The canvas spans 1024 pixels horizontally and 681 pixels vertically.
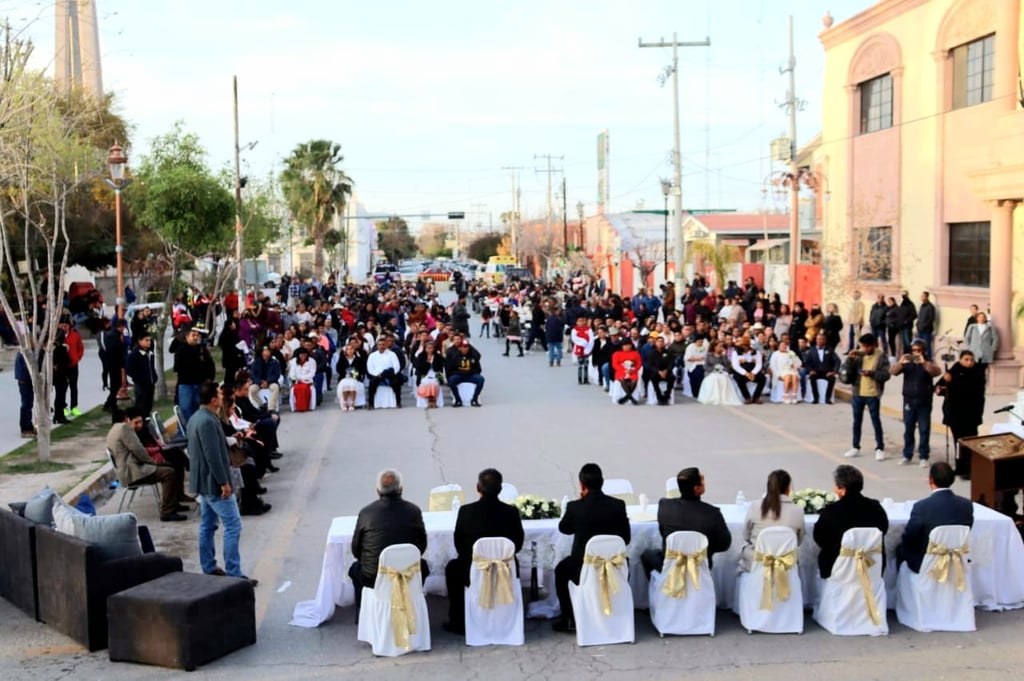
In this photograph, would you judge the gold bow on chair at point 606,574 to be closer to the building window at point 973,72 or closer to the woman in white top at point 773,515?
the woman in white top at point 773,515

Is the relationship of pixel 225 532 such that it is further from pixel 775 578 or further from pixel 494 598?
pixel 775 578

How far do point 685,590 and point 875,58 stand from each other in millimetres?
25698

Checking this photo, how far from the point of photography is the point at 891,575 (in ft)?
29.5

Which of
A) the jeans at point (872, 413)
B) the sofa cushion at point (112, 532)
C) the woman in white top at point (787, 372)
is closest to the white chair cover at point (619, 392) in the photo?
the woman in white top at point (787, 372)

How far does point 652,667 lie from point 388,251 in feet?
517

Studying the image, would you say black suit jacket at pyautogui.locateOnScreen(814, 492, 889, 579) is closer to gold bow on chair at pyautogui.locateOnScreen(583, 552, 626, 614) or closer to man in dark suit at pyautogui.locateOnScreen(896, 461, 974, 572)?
man in dark suit at pyautogui.locateOnScreen(896, 461, 974, 572)

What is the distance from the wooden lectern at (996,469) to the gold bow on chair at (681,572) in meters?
4.04

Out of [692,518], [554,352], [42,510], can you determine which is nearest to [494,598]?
[692,518]

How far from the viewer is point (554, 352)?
29.1 metres

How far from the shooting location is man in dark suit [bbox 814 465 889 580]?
857 cm

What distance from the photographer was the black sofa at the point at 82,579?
824 centimetres

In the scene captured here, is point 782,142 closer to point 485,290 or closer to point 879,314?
point 485,290

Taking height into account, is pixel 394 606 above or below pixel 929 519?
below

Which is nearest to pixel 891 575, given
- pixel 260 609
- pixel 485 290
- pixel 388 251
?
pixel 260 609
